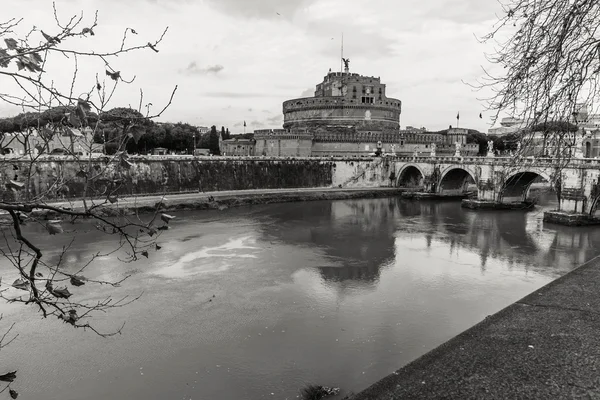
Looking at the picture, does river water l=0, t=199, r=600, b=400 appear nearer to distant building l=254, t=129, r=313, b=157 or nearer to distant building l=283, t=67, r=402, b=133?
distant building l=254, t=129, r=313, b=157

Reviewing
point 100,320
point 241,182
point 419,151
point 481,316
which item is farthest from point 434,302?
point 419,151

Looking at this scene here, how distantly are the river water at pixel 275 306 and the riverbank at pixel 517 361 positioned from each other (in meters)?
2.24

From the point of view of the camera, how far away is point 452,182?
1309 inches

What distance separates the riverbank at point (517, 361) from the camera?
391cm

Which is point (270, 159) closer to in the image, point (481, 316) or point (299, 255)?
point (299, 255)

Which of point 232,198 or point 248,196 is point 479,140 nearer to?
point 248,196

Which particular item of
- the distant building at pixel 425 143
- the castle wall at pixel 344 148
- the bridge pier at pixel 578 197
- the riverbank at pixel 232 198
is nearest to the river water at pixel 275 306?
the bridge pier at pixel 578 197

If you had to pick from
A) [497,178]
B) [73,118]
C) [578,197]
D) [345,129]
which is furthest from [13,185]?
[345,129]

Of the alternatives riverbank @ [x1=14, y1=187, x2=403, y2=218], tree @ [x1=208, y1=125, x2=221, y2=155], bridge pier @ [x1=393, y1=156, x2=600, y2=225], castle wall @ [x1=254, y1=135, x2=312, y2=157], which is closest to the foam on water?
riverbank @ [x1=14, y1=187, x2=403, y2=218]

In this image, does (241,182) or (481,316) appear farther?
(241,182)

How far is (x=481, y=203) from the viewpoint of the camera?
86.8 ft

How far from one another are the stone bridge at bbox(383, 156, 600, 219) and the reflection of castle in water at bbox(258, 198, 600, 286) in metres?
1.88

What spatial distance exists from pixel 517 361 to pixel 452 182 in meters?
30.4

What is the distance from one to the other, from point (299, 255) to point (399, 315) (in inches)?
230
